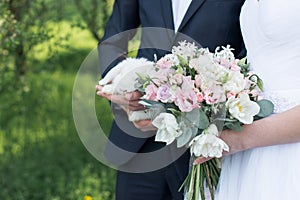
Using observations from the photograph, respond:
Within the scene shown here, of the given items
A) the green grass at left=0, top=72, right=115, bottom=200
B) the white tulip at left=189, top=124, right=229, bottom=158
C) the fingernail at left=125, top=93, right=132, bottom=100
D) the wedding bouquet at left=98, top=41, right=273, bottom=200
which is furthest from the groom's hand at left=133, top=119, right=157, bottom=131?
the green grass at left=0, top=72, right=115, bottom=200

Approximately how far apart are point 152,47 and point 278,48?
2.29 feet

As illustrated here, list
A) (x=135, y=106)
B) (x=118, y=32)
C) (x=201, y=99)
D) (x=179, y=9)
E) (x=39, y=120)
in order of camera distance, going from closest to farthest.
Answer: (x=201, y=99) < (x=135, y=106) < (x=179, y=9) < (x=118, y=32) < (x=39, y=120)

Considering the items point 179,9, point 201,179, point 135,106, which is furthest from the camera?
point 179,9

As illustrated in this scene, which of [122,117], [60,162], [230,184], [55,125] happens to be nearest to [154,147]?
[122,117]

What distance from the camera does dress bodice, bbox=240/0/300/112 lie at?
8.29ft

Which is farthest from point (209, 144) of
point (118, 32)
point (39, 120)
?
point (39, 120)

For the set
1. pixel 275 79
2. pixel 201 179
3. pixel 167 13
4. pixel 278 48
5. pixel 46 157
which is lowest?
pixel 46 157

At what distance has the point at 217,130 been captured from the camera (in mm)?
2512

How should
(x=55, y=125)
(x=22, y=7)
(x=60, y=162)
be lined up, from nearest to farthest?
(x=22, y=7)
(x=60, y=162)
(x=55, y=125)

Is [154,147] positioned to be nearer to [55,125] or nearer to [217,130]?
[217,130]

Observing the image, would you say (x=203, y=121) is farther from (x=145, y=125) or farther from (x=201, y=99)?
(x=145, y=125)

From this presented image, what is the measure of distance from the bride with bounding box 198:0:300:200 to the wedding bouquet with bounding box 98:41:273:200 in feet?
0.23

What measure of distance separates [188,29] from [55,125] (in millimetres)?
3580

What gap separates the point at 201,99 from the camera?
8.10 feet
